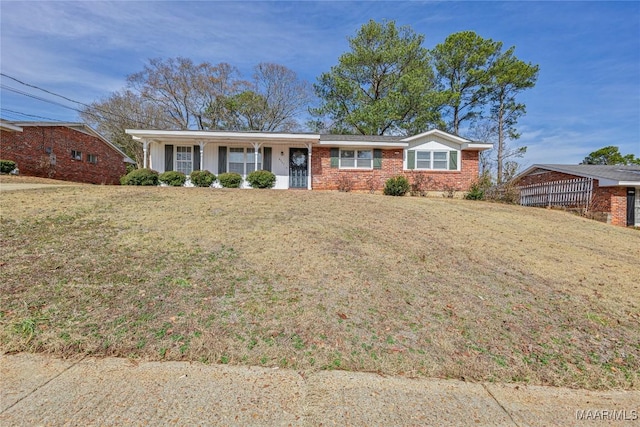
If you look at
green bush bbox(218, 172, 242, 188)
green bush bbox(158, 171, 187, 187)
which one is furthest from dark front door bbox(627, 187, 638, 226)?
green bush bbox(158, 171, 187, 187)

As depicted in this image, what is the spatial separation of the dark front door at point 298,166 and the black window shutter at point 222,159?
11.0 feet

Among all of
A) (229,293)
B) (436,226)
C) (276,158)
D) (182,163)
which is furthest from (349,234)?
(182,163)

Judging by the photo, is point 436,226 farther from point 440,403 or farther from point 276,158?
point 276,158

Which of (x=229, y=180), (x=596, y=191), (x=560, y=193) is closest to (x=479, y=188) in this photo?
(x=560, y=193)

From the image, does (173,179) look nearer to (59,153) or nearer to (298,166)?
(298,166)

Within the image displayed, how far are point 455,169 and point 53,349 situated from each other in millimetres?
17632

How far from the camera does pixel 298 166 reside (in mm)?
17812

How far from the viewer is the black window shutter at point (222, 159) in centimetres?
1747

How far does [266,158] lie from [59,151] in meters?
13.0

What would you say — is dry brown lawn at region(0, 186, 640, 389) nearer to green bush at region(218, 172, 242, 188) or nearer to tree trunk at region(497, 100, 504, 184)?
green bush at region(218, 172, 242, 188)

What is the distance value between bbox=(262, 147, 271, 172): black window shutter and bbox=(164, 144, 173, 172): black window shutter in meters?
4.73

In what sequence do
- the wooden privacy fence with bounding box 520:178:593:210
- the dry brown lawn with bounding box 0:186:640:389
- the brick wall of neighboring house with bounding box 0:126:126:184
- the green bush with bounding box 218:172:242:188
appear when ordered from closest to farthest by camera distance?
the dry brown lawn with bounding box 0:186:640:389, the green bush with bounding box 218:172:242:188, the wooden privacy fence with bounding box 520:178:593:210, the brick wall of neighboring house with bounding box 0:126:126:184

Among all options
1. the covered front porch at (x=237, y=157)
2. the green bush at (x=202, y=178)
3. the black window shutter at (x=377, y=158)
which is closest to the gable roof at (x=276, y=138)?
the covered front porch at (x=237, y=157)

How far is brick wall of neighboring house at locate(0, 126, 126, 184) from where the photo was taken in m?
18.1
